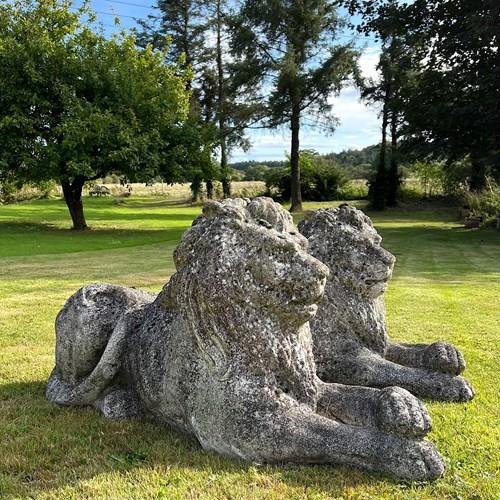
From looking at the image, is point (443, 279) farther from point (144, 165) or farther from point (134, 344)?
point (144, 165)

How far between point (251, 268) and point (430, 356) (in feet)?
6.94

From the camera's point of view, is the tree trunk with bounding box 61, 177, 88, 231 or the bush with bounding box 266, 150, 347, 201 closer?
the tree trunk with bounding box 61, 177, 88, 231

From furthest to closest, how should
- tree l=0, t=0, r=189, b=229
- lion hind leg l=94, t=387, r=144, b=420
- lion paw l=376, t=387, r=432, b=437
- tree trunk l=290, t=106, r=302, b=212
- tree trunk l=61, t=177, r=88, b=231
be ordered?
tree trunk l=290, t=106, r=302, b=212 < tree trunk l=61, t=177, r=88, b=231 < tree l=0, t=0, r=189, b=229 < lion hind leg l=94, t=387, r=144, b=420 < lion paw l=376, t=387, r=432, b=437

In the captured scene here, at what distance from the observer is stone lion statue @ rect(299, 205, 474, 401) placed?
4.56m

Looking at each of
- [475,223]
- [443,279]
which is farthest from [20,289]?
[475,223]

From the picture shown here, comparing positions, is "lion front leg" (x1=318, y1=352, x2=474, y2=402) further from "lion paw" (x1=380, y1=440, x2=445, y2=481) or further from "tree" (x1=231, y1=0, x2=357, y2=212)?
"tree" (x1=231, y1=0, x2=357, y2=212)

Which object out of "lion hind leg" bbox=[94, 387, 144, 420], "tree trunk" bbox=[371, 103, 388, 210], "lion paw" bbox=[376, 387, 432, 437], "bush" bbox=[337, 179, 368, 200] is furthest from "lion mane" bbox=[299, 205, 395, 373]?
"bush" bbox=[337, 179, 368, 200]

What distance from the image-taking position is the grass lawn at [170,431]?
3.26 m

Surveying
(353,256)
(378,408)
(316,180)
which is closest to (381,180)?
(316,180)

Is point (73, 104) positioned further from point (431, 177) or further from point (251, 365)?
point (431, 177)

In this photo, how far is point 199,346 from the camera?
349cm

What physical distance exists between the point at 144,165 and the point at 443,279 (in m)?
14.0

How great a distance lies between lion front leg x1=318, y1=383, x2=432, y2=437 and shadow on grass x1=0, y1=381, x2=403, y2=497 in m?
0.31

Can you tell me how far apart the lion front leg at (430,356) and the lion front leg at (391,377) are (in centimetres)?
8
